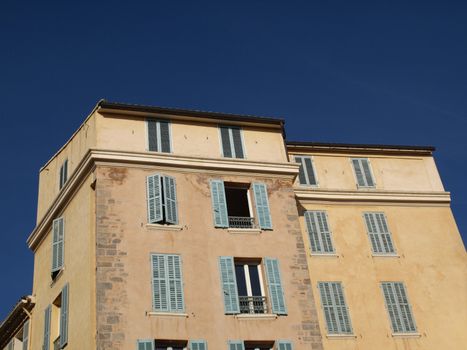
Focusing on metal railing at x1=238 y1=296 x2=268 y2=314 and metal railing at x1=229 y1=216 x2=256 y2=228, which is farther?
metal railing at x1=229 y1=216 x2=256 y2=228

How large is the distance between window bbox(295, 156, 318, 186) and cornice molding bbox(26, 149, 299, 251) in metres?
2.34

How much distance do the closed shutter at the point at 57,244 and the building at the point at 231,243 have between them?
0.06 m

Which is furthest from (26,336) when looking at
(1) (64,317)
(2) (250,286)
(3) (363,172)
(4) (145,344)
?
(3) (363,172)

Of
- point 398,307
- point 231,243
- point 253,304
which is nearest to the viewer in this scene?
point 253,304

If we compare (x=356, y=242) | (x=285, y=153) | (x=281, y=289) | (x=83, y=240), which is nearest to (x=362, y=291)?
(x=356, y=242)

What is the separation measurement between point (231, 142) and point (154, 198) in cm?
481

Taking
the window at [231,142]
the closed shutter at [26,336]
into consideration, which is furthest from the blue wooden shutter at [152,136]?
the closed shutter at [26,336]

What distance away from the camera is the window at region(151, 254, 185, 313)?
80.7 feet

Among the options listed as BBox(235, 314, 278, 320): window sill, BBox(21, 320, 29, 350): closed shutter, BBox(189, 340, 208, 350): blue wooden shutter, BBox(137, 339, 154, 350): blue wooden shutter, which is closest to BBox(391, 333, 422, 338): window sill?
BBox(235, 314, 278, 320): window sill

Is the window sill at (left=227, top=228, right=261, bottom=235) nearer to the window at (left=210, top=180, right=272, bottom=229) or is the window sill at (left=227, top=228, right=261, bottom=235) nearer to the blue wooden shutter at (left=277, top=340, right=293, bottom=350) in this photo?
the window at (left=210, top=180, right=272, bottom=229)

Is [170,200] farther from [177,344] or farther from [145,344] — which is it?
[145,344]

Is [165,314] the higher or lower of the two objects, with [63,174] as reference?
lower

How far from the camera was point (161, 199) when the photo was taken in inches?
1060

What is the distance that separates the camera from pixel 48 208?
30.5 m
